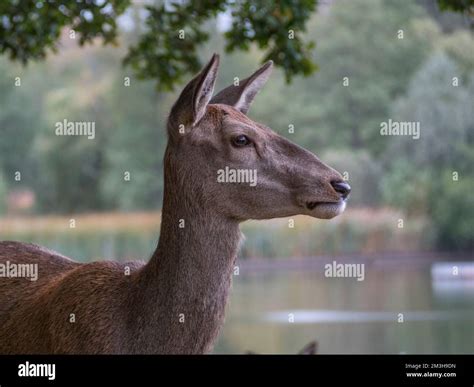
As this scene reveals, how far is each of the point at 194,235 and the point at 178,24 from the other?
4795mm

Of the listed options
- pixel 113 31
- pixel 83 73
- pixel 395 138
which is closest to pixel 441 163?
pixel 395 138

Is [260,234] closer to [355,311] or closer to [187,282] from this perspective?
[355,311]

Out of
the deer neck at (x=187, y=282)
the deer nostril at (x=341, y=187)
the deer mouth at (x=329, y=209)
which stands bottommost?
the deer neck at (x=187, y=282)

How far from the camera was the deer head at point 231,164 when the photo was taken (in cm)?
537

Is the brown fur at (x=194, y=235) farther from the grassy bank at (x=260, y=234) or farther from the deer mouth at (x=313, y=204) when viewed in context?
the grassy bank at (x=260, y=234)

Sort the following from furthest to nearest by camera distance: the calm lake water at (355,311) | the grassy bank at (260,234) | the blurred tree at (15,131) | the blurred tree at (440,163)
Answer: the blurred tree at (15,131), the blurred tree at (440,163), the grassy bank at (260,234), the calm lake water at (355,311)

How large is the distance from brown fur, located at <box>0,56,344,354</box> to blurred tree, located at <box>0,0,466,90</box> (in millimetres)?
3634

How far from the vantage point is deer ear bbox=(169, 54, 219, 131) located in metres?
5.29

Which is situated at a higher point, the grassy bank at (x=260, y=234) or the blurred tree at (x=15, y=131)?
the blurred tree at (x=15, y=131)

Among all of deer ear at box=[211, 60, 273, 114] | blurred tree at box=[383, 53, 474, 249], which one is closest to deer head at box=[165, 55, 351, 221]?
deer ear at box=[211, 60, 273, 114]

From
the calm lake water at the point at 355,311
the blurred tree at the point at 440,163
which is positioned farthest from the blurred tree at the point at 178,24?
the blurred tree at the point at 440,163

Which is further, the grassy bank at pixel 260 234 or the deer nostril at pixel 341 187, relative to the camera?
the grassy bank at pixel 260 234

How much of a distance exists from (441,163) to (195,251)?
1251 inches
